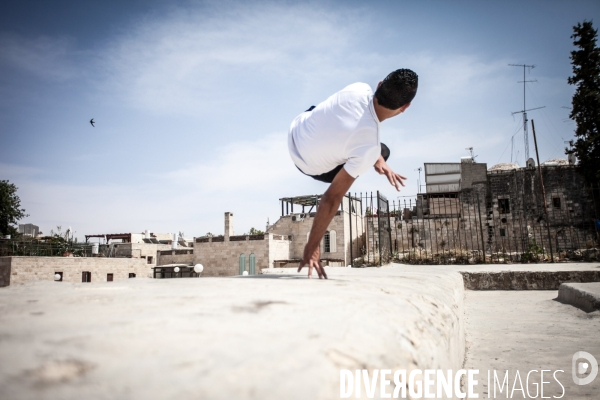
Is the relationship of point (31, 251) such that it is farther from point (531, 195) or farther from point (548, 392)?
point (531, 195)

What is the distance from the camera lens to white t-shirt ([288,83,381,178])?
7.06 ft

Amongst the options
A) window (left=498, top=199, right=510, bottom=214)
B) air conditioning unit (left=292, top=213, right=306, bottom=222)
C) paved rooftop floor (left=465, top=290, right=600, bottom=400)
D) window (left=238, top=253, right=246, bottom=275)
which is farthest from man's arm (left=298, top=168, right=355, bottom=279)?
air conditioning unit (left=292, top=213, right=306, bottom=222)

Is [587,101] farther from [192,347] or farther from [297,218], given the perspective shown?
[192,347]

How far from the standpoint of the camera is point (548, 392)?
5.48 feet

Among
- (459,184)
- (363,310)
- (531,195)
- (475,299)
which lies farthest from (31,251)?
(531,195)

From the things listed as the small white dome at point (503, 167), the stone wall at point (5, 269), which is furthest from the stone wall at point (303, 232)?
the stone wall at point (5, 269)

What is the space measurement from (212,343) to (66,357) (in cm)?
21

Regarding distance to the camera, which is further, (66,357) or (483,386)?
(483,386)

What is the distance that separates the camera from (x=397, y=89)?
7.13 feet

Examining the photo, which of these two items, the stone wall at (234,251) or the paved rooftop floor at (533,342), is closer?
the paved rooftop floor at (533,342)

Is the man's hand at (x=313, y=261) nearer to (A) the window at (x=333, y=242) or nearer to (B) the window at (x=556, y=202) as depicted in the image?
(A) the window at (x=333, y=242)

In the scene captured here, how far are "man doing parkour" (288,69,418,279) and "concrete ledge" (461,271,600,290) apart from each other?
4.87m

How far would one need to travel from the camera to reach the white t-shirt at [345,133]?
2150 mm

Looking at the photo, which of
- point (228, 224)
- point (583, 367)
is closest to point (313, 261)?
Result: point (583, 367)
